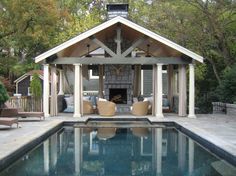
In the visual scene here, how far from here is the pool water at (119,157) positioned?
8500 millimetres

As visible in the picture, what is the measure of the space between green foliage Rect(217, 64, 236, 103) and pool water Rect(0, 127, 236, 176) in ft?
22.7

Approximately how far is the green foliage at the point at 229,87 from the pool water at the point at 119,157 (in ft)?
22.7

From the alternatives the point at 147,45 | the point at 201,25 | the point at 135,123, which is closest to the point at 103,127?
the point at 135,123

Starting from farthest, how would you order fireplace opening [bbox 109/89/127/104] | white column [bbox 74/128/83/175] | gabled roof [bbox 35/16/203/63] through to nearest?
fireplace opening [bbox 109/89/127/104] < gabled roof [bbox 35/16/203/63] < white column [bbox 74/128/83/175]

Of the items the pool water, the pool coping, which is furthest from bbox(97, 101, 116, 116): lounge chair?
the pool water

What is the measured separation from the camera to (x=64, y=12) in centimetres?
2430

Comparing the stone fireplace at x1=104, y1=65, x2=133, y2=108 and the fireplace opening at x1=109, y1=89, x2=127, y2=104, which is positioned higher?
the stone fireplace at x1=104, y1=65, x2=133, y2=108

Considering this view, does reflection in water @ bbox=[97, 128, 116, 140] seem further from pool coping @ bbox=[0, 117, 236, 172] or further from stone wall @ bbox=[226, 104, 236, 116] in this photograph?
stone wall @ bbox=[226, 104, 236, 116]

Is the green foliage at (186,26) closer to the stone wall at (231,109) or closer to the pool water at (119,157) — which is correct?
the stone wall at (231,109)

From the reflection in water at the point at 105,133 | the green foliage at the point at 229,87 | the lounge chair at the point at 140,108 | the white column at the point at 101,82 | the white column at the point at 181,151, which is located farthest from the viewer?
the white column at the point at 101,82

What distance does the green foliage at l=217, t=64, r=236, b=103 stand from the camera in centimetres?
2036

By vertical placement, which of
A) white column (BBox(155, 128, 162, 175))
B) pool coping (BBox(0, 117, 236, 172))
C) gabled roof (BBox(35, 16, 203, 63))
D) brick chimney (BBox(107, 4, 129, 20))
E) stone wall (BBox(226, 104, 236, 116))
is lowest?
white column (BBox(155, 128, 162, 175))

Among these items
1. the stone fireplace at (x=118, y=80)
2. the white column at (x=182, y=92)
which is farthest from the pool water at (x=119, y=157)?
the stone fireplace at (x=118, y=80)

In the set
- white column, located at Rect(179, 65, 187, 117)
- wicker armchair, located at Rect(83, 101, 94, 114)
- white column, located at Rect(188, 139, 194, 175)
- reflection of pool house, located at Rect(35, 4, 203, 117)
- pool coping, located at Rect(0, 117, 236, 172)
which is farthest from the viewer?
wicker armchair, located at Rect(83, 101, 94, 114)
